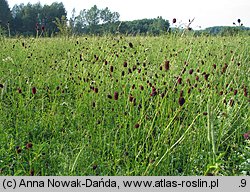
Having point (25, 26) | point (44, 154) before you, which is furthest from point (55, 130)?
point (25, 26)

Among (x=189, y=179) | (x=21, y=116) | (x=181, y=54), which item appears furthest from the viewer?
(x=181, y=54)

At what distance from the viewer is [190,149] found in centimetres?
204

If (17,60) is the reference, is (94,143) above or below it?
below

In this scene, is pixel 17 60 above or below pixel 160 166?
above

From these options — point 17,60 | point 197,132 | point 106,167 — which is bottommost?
point 106,167

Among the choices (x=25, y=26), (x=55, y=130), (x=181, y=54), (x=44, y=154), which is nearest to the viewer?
(x=44, y=154)

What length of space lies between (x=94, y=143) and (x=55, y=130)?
371mm

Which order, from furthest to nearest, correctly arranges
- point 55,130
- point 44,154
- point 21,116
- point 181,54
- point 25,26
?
1. point 25,26
2. point 181,54
3. point 21,116
4. point 55,130
5. point 44,154

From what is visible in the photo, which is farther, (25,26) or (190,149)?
(25,26)

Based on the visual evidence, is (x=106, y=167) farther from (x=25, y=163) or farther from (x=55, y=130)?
(x=55, y=130)

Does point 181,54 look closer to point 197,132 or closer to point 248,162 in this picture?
point 197,132

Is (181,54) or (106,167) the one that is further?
(181,54)

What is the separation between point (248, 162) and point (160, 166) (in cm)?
49

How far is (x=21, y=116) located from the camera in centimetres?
241
